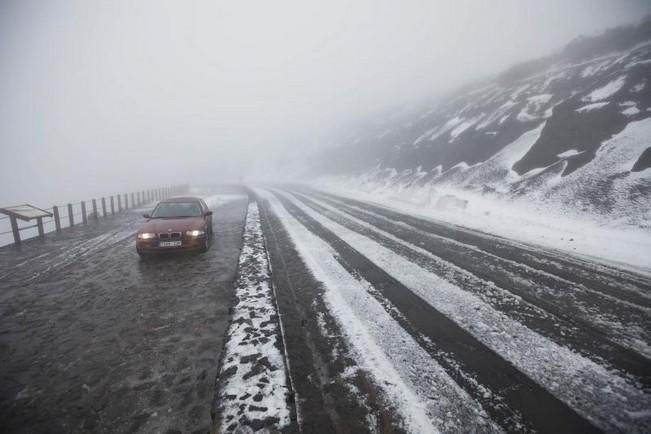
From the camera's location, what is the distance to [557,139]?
14008 millimetres

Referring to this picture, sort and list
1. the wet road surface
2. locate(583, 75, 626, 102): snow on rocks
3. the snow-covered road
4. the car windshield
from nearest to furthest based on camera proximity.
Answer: the snow-covered road, the wet road surface, the car windshield, locate(583, 75, 626, 102): snow on rocks

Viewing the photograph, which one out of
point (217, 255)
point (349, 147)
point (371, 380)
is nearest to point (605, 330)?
point (371, 380)

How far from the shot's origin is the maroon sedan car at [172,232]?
7391mm

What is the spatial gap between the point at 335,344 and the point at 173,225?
19.9 feet

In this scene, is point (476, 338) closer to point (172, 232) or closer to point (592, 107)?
Answer: point (172, 232)

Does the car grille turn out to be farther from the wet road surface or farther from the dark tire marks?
the dark tire marks

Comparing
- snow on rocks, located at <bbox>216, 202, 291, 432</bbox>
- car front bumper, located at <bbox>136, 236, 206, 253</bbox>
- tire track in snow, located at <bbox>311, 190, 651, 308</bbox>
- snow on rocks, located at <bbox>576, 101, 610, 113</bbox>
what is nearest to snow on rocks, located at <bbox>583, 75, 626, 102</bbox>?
snow on rocks, located at <bbox>576, 101, 610, 113</bbox>

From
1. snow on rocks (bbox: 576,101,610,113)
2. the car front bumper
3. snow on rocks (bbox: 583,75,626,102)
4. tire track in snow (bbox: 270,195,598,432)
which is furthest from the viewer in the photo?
snow on rocks (bbox: 583,75,626,102)

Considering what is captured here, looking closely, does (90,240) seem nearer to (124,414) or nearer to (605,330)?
(124,414)

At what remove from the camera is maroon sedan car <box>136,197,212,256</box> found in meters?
7.39

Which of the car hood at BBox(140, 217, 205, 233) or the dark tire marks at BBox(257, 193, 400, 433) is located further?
the car hood at BBox(140, 217, 205, 233)

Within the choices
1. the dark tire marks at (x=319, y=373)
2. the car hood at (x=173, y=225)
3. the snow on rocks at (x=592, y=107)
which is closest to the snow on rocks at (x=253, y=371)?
the dark tire marks at (x=319, y=373)

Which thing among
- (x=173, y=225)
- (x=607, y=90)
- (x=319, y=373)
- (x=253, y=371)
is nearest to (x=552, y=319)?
(x=319, y=373)

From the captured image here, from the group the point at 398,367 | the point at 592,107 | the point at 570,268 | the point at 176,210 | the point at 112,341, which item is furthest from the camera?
the point at 592,107
